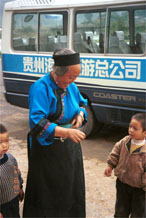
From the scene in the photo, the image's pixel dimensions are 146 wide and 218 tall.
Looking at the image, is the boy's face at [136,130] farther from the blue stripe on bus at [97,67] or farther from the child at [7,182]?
the blue stripe on bus at [97,67]

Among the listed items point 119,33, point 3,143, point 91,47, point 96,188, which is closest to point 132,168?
point 3,143

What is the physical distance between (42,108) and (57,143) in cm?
34

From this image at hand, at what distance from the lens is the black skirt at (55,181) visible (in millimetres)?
2662

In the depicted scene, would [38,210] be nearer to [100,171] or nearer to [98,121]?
[100,171]

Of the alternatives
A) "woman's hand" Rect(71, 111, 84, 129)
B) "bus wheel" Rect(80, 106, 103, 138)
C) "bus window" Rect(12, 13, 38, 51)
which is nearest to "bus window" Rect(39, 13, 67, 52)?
"bus window" Rect(12, 13, 38, 51)

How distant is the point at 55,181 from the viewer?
8.86ft

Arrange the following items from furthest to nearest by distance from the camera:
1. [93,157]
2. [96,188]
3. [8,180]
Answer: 1. [93,157]
2. [96,188]
3. [8,180]

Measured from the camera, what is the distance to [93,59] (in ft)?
18.0

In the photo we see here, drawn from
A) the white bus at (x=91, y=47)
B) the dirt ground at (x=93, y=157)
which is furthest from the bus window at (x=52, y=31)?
the dirt ground at (x=93, y=157)

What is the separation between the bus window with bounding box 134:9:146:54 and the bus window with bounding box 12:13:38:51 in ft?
5.78

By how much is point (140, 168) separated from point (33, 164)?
2.51 ft

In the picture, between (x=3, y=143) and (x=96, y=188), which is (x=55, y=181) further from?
(x=96, y=188)

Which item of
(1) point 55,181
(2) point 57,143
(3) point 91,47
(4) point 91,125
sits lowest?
(4) point 91,125

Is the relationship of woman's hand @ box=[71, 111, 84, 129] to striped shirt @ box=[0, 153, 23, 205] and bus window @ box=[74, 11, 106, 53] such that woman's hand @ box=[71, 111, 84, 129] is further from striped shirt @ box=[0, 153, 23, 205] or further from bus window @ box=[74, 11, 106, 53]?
bus window @ box=[74, 11, 106, 53]
